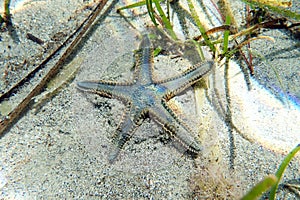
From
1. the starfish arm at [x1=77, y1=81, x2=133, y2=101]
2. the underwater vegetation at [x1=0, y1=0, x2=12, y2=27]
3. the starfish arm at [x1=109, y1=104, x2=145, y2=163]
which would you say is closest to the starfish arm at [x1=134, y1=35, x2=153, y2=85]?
the starfish arm at [x1=77, y1=81, x2=133, y2=101]

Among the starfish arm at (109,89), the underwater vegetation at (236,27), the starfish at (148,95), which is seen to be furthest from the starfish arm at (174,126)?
the underwater vegetation at (236,27)

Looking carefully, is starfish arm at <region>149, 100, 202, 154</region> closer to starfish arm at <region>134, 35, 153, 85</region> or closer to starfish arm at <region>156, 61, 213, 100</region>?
starfish arm at <region>156, 61, 213, 100</region>

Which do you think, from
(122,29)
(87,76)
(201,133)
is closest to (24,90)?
(87,76)

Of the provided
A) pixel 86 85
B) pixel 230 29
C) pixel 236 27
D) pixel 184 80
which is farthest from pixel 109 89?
pixel 236 27

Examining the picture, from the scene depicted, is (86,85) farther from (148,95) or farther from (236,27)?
(236,27)

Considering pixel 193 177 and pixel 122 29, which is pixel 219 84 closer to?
pixel 193 177
